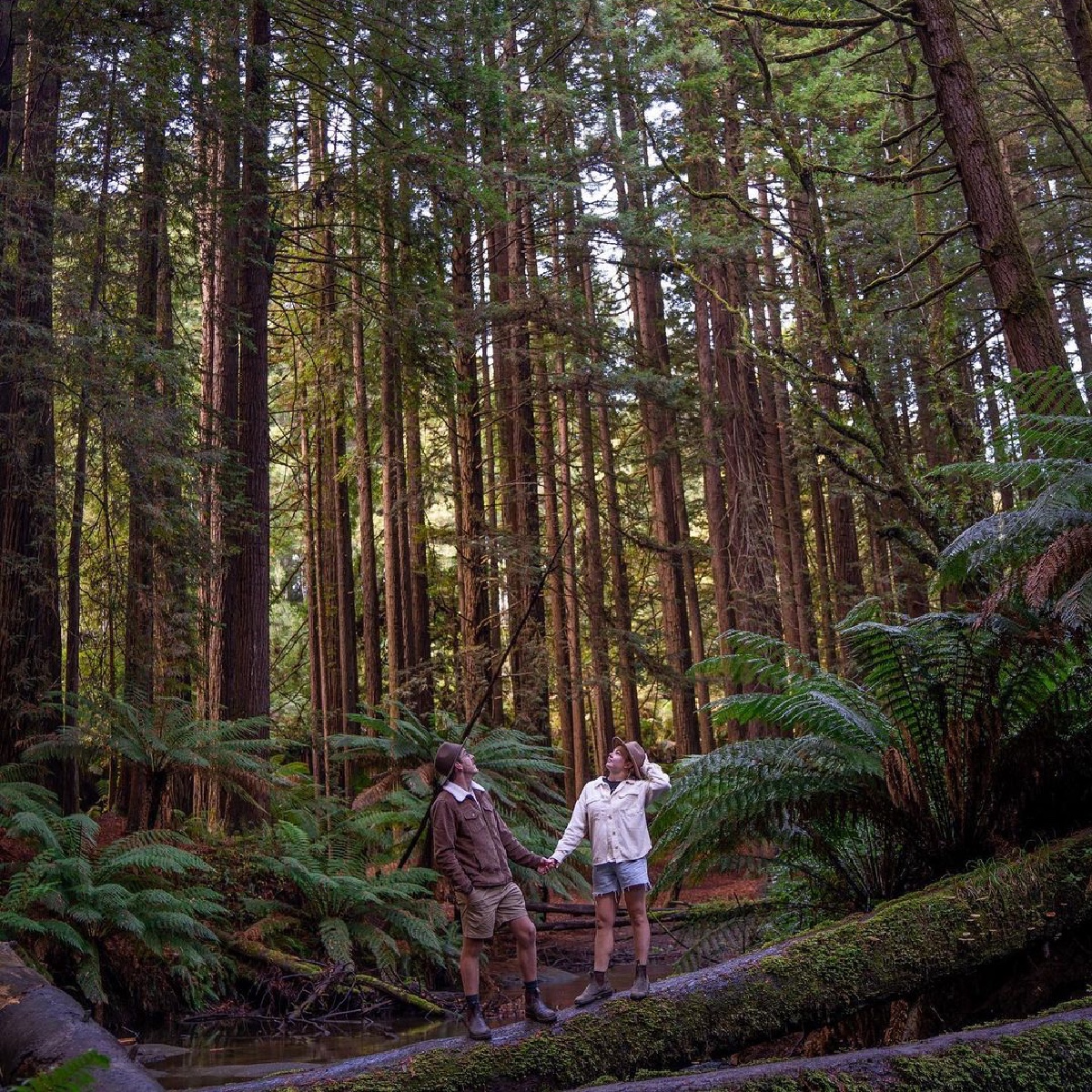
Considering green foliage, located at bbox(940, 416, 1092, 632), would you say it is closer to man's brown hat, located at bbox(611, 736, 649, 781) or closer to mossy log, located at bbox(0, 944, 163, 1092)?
man's brown hat, located at bbox(611, 736, 649, 781)

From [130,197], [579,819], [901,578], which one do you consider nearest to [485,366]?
[901,578]

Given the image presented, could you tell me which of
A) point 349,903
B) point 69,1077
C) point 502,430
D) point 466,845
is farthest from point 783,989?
point 502,430

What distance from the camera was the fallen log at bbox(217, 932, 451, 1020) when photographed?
9.17m

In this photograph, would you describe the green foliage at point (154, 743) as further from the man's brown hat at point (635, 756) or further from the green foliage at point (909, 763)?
the green foliage at point (909, 763)

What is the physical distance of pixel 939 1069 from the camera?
160 inches

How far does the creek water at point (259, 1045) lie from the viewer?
6.71 m

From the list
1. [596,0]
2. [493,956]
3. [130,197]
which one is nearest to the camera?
[130,197]

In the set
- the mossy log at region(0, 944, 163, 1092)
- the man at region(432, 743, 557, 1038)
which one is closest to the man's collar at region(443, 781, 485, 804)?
the man at region(432, 743, 557, 1038)

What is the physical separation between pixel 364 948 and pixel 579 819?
528 cm

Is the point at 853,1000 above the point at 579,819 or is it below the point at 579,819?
below

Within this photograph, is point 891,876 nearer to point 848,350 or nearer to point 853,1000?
point 853,1000

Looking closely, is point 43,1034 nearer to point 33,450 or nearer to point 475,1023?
point 475,1023

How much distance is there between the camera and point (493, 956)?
11.5 m

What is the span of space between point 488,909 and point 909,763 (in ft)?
7.98
